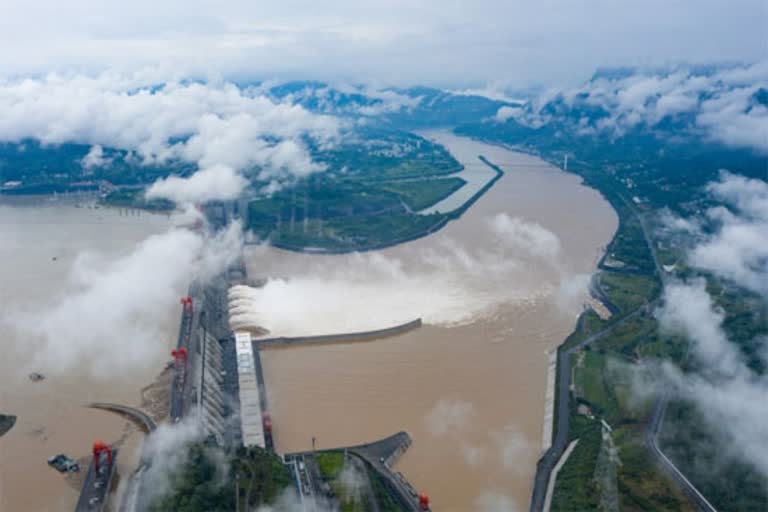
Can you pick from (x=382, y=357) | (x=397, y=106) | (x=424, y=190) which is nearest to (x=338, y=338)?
(x=382, y=357)

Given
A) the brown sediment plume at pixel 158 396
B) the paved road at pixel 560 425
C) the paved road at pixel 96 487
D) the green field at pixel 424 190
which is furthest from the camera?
the green field at pixel 424 190

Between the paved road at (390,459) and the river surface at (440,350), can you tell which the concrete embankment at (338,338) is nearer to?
the river surface at (440,350)

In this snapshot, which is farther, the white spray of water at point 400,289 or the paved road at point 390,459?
the white spray of water at point 400,289

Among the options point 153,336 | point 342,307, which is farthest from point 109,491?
point 342,307

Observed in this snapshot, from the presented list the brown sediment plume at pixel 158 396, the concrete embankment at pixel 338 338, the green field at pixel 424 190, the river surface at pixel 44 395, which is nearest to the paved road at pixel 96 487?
the river surface at pixel 44 395

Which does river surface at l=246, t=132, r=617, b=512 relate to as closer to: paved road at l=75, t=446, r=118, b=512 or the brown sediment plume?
the brown sediment plume

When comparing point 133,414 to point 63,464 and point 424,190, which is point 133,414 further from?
point 424,190

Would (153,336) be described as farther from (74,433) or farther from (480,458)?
(480,458)

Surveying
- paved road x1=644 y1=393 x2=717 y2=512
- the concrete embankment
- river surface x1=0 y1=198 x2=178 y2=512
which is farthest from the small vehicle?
paved road x1=644 y1=393 x2=717 y2=512
